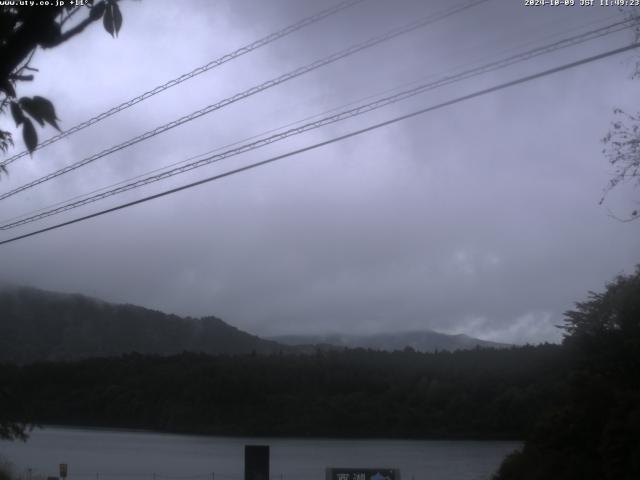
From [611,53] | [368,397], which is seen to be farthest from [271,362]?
[611,53]

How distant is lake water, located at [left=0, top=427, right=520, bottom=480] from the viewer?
38156 millimetres

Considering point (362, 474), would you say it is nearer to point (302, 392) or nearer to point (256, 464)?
point (256, 464)

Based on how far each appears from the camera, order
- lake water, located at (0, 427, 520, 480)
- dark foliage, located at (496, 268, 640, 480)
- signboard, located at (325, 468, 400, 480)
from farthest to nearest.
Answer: lake water, located at (0, 427, 520, 480) → dark foliage, located at (496, 268, 640, 480) → signboard, located at (325, 468, 400, 480)

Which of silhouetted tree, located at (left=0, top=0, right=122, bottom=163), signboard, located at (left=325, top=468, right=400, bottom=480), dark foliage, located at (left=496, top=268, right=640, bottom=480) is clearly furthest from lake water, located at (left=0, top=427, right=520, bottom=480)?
silhouetted tree, located at (left=0, top=0, right=122, bottom=163)

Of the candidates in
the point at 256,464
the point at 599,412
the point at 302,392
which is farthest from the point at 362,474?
the point at 302,392

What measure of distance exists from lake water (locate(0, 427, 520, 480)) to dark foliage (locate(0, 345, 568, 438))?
1.15 meters

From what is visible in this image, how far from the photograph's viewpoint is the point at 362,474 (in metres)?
19.1

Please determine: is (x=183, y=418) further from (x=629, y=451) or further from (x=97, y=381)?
(x=629, y=451)

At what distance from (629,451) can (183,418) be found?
37.4 meters

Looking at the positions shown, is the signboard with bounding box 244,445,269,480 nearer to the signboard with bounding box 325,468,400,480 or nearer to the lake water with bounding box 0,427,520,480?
the signboard with bounding box 325,468,400,480

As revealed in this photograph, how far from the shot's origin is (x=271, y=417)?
5216 cm

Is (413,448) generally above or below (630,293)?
below

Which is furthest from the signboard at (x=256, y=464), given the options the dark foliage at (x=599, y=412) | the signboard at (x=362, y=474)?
the dark foliage at (x=599, y=412)

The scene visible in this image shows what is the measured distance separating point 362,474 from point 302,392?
32701 millimetres
